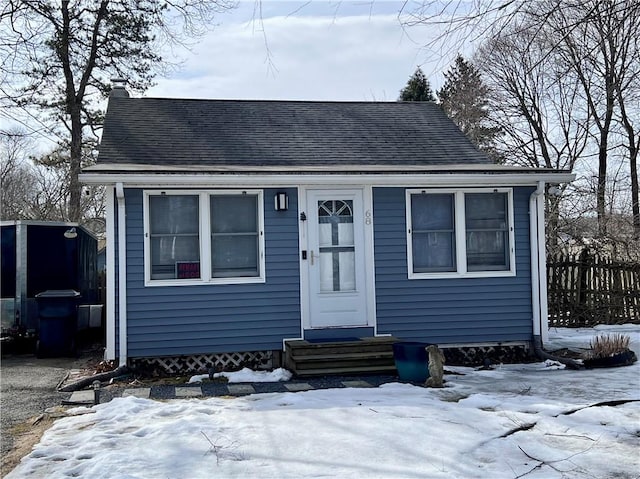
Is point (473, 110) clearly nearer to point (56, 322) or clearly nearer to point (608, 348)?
point (608, 348)

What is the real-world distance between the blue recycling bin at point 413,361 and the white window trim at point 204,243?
6.99ft

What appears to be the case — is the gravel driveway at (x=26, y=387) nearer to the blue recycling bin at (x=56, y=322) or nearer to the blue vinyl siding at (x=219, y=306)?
the blue recycling bin at (x=56, y=322)

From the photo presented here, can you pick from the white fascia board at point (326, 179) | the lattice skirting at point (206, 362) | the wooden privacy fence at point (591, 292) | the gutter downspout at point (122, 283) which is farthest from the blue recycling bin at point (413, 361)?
the wooden privacy fence at point (591, 292)

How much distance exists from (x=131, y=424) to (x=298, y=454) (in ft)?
5.48

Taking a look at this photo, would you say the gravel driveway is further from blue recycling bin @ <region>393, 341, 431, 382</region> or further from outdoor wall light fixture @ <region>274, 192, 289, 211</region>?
blue recycling bin @ <region>393, 341, 431, 382</region>

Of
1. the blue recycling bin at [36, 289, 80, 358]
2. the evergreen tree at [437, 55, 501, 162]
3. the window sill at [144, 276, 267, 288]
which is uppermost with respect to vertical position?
the evergreen tree at [437, 55, 501, 162]

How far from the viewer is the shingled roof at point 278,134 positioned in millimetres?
9711

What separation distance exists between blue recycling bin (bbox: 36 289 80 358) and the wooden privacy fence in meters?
8.53

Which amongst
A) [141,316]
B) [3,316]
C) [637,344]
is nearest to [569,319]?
[637,344]

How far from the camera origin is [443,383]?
24.2 ft

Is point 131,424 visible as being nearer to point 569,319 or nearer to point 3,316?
point 3,316

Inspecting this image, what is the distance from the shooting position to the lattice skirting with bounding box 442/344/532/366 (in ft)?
30.1

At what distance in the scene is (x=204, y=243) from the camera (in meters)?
8.49

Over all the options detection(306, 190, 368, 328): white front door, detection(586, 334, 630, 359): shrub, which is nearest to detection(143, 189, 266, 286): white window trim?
detection(306, 190, 368, 328): white front door
